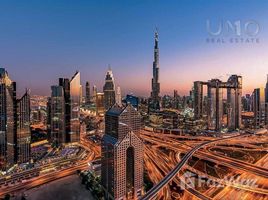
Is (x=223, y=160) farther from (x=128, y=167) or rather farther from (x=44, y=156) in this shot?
(x=44, y=156)

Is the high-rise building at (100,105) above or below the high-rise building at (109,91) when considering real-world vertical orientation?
below

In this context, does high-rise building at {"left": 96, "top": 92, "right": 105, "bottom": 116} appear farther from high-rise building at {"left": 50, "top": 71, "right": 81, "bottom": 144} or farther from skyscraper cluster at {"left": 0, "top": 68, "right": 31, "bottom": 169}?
skyscraper cluster at {"left": 0, "top": 68, "right": 31, "bottom": 169}

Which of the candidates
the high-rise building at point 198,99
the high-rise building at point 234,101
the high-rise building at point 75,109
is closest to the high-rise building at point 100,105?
the high-rise building at point 75,109

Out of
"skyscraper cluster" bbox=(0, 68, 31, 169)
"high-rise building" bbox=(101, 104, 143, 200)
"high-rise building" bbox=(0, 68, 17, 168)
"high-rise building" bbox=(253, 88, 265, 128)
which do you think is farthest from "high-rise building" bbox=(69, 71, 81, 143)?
"high-rise building" bbox=(253, 88, 265, 128)

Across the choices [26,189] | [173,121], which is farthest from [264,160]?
[26,189]

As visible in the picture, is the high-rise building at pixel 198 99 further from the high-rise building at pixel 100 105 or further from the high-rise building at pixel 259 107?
the high-rise building at pixel 100 105

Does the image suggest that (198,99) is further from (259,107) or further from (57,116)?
(57,116)
